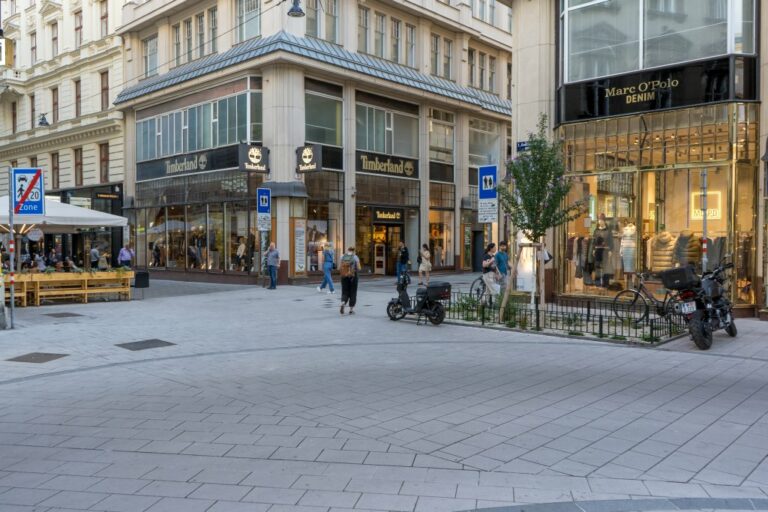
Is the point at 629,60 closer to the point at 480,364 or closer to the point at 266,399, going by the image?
the point at 480,364

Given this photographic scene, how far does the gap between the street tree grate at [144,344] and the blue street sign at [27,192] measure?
15.4 feet

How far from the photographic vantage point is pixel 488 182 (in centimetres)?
1287

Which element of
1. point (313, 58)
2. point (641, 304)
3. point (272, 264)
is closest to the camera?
point (641, 304)

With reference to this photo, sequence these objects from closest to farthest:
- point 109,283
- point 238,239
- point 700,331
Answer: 1. point 700,331
2. point 109,283
3. point 238,239

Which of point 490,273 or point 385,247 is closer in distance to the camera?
point 490,273

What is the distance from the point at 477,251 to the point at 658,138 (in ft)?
61.1

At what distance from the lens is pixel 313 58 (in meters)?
24.1

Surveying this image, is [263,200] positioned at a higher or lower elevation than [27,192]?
higher

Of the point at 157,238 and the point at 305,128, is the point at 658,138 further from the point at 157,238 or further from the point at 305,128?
the point at 157,238

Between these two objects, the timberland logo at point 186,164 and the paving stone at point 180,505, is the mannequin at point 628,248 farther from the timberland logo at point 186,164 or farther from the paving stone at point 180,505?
the timberland logo at point 186,164

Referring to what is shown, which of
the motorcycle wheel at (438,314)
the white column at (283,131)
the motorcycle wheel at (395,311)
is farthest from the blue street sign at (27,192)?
the white column at (283,131)

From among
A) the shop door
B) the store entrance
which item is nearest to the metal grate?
the store entrance

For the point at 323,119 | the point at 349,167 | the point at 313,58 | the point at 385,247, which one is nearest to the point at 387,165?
the point at 349,167

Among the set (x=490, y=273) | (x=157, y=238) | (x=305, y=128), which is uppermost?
(x=305, y=128)
